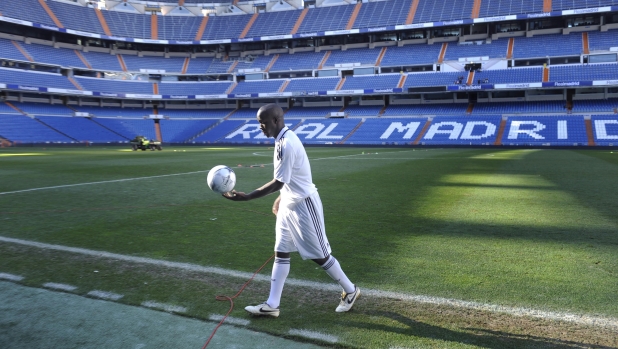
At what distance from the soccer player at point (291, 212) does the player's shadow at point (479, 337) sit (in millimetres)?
572

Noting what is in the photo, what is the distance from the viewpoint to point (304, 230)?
3914 mm

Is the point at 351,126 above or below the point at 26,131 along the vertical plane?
below

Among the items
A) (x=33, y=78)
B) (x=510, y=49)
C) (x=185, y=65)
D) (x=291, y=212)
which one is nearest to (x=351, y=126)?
(x=510, y=49)

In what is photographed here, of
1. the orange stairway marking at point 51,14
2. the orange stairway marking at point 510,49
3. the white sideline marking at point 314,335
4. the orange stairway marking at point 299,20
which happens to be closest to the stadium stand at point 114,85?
the orange stairway marking at point 51,14

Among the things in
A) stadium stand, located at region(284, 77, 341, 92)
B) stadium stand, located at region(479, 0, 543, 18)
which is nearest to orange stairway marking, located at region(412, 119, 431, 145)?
stadium stand, located at region(284, 77, 341, 92)

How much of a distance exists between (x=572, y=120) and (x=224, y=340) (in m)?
49.1

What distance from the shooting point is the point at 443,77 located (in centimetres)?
5228

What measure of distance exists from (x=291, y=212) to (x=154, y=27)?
71932 mm

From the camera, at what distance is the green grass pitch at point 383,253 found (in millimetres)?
3678

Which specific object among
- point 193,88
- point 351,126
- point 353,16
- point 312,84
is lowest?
point 351,126

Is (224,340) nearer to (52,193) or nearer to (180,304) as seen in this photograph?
(180,304)

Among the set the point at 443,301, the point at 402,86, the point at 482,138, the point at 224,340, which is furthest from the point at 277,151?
the point at 402,86

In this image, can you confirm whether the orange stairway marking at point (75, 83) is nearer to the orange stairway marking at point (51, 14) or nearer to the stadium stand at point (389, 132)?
Answer: the orange stairway marking at point (51, 14)

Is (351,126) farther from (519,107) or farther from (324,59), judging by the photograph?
(519,107)
